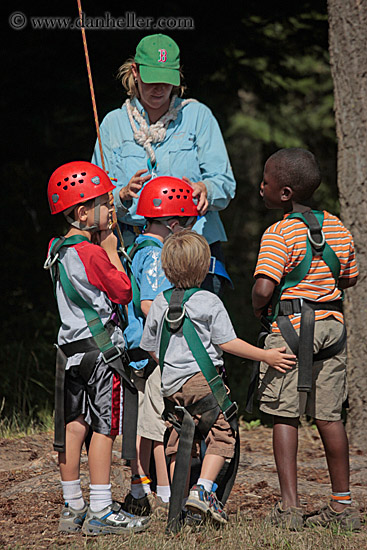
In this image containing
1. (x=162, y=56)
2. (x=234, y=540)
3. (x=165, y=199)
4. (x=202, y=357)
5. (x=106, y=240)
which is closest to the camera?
(x=234, y=540)

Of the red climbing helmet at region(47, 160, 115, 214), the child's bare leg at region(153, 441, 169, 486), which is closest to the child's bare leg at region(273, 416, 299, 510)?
the child's bare leg at region(153, 441, 169, 486)

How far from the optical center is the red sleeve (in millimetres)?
3980

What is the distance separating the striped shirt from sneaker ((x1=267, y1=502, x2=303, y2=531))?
3.03 ft

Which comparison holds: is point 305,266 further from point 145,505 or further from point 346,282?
point 145,505

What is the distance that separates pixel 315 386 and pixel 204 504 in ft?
2.81

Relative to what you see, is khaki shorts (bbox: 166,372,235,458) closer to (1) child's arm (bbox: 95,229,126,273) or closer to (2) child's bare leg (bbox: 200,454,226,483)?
(2) child's bare leg (bbox: 200,454,226,483)

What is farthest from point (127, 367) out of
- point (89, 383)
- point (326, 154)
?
point (326, 154)

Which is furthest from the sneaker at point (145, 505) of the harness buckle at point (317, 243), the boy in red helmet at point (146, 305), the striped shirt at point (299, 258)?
the harness buckle at point (317, 243)

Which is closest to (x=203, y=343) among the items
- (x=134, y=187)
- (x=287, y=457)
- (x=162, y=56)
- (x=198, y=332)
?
(x=198, y=332)

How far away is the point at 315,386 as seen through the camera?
4.17 m

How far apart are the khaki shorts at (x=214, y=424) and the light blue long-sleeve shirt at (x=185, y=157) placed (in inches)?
47.5

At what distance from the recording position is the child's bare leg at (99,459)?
159 inches

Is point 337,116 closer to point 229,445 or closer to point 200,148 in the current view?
point 200,148

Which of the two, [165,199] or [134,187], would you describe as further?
[134,187]
